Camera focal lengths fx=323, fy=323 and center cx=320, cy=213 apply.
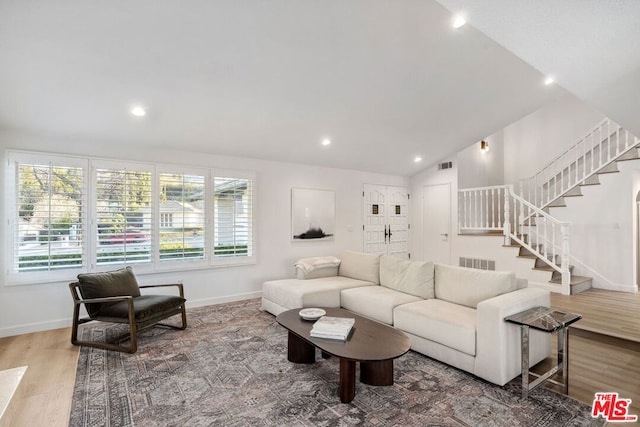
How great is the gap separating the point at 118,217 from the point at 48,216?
0.70 meters

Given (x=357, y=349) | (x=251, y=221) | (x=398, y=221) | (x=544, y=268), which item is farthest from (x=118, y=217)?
(x=544, y=268)

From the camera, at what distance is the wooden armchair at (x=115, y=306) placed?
3.25 m

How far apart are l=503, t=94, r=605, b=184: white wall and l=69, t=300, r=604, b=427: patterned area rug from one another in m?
5.99

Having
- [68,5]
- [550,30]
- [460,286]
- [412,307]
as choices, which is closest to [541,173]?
[460,286]

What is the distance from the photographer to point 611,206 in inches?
210

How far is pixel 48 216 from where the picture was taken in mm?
3812

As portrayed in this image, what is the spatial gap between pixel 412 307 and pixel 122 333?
3.33 m

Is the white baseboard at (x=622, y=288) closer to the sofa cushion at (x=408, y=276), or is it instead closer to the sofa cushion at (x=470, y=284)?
the sofa cushion at (x=470, y=284)

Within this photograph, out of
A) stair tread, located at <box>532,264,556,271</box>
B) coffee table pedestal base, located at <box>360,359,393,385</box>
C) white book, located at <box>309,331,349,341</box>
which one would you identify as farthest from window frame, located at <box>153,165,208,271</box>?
stair tread, located at <box>532,264,556,271</box>

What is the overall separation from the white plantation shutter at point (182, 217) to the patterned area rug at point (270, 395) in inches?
61.5

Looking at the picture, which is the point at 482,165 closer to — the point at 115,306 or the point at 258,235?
the point at 258,235

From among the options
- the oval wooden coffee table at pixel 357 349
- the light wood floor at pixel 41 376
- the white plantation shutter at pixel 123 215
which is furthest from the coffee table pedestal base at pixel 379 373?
the white plantation shutter at pixel 123 215

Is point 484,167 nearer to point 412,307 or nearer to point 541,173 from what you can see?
point 541,173

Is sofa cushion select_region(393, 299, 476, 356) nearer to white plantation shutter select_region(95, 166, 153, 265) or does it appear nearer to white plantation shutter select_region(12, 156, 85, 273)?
white plantation shutter select_region(95, 166, 153, 265)
